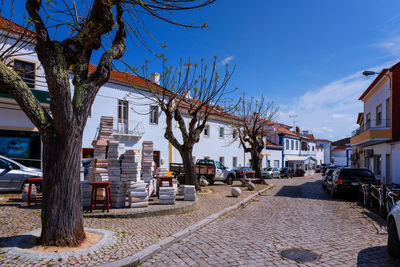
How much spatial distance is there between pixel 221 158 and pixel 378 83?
1660 cm

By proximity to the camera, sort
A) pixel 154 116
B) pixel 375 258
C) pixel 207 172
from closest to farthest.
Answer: pixel 375 258 < pixel 207 172 < pixel 154 116

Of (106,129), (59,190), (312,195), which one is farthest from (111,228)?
(312,195)

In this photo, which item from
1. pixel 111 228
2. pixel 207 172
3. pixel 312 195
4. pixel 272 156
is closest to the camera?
pixel 111 228

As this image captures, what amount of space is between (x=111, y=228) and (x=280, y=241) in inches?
150

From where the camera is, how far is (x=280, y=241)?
20.9 ft

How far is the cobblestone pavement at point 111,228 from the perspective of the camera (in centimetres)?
461

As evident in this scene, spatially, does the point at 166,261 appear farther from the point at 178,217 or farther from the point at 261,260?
the point at 178,217

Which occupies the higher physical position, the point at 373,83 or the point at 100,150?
the point at 373,83

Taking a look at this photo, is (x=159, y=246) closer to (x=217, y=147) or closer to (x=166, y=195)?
(x=166, y=195)

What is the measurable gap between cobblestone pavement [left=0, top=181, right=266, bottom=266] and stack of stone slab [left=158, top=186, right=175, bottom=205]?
81 cm

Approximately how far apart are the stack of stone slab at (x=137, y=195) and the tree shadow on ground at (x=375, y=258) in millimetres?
5884

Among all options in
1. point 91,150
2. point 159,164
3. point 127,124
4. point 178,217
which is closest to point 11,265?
point 178,217

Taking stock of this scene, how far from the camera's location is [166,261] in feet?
16.5

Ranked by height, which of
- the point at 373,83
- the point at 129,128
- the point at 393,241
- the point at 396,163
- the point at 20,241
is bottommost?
the point at 20,241
